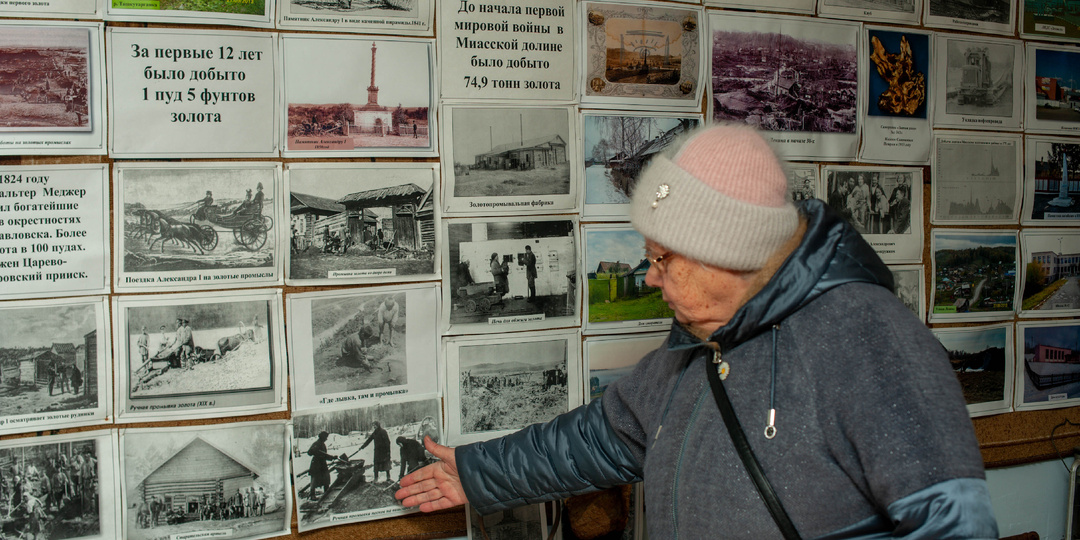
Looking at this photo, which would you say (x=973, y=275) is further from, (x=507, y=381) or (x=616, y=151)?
(x=507, y=381)

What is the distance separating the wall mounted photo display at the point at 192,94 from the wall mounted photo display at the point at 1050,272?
66.1 inches

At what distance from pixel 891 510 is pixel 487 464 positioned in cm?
62

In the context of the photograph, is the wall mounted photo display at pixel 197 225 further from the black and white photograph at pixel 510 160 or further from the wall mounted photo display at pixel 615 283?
the wall mounted photo display at pixel 615 283

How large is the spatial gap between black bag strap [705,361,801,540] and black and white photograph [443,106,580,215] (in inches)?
20.8

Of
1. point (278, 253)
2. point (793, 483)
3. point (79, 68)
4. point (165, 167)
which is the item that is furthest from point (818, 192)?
point (79, 68)

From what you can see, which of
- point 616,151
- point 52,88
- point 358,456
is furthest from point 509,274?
point 52,88

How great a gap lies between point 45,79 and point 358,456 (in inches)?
31.1

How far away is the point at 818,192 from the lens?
133 centimetres

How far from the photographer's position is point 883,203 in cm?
138

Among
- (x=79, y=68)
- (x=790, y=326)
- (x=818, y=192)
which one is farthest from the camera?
(x=818, y=192)

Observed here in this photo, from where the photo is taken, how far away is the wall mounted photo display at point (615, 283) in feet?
4.01

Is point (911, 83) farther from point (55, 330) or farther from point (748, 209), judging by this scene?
point (55, 330)

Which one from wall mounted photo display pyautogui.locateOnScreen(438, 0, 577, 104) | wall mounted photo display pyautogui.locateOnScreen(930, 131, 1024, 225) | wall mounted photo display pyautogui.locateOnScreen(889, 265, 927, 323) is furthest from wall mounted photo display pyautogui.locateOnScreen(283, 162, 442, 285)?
wall mounted photo display pyautogui.locateOnScreen(930, 131, 1024, 225)

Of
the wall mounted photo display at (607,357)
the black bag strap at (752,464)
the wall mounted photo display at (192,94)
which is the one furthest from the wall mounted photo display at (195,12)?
the black bag strap at (752,464)
